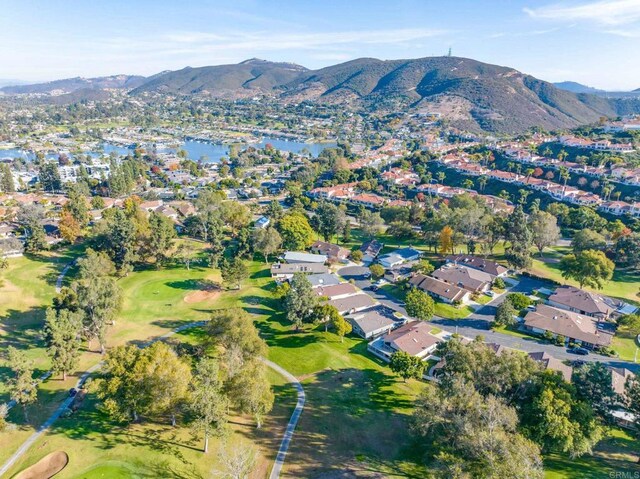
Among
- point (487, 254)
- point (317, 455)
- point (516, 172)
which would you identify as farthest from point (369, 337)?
point (516, 172)

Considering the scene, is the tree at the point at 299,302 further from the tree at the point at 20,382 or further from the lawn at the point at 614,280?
the lawn at the point at 614,280

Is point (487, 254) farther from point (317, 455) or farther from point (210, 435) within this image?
point (210, 435)

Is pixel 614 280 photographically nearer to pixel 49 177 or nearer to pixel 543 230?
pixel 543 230

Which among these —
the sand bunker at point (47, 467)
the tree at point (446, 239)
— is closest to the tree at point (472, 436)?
the sand bunker at point (47, 467)

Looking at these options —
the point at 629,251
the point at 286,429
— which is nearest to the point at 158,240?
the point at 286,429

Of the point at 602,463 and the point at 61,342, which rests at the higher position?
A: the point at 61,342

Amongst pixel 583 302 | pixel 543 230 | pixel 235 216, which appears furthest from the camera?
pixel 235 216

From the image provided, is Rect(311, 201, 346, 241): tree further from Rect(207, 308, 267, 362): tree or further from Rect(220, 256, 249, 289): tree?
Rect(207, 308, 267, 362): tree
